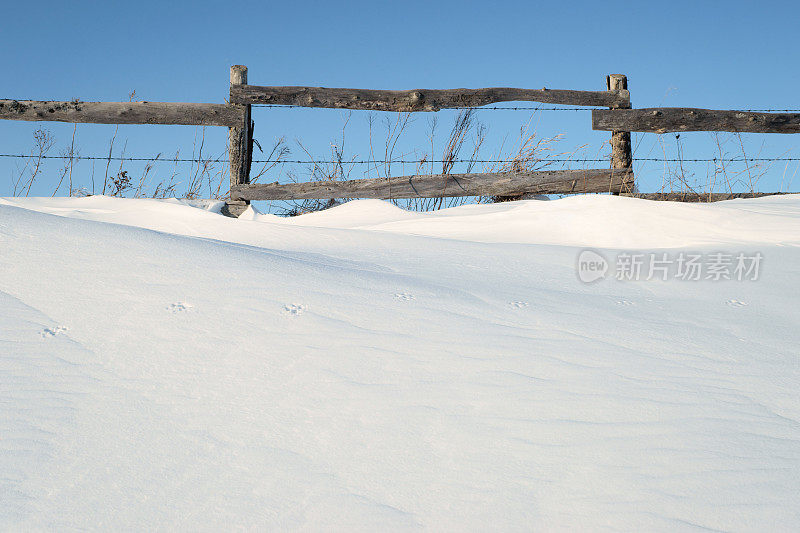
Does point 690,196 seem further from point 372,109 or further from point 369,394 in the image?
point 369,394

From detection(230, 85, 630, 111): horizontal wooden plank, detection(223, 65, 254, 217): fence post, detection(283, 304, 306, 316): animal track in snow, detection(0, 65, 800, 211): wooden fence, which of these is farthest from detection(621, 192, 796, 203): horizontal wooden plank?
detection(283, 304, 306, 316): animal track in snow

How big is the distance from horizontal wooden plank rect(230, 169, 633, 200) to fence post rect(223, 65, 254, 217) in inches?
3.1

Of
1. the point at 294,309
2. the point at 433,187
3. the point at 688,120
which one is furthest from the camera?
the point at 688,120

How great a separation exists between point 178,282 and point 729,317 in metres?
1.98

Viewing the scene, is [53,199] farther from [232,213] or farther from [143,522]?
[143,522]

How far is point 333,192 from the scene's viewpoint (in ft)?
20.4

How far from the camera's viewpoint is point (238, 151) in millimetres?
6164

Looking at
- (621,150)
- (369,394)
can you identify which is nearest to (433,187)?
(621,150)

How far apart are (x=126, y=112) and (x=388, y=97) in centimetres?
249

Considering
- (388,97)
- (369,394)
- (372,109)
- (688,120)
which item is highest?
(388,97)

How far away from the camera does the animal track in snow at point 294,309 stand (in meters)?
1.98

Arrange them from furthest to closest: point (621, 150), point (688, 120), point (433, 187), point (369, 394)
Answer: point (688, 120), point (621, 150), point (433, 187), point (369, 394)

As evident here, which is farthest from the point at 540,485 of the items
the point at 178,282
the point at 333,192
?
the point at 333,192

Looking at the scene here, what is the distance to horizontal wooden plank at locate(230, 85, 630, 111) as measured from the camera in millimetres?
6160
